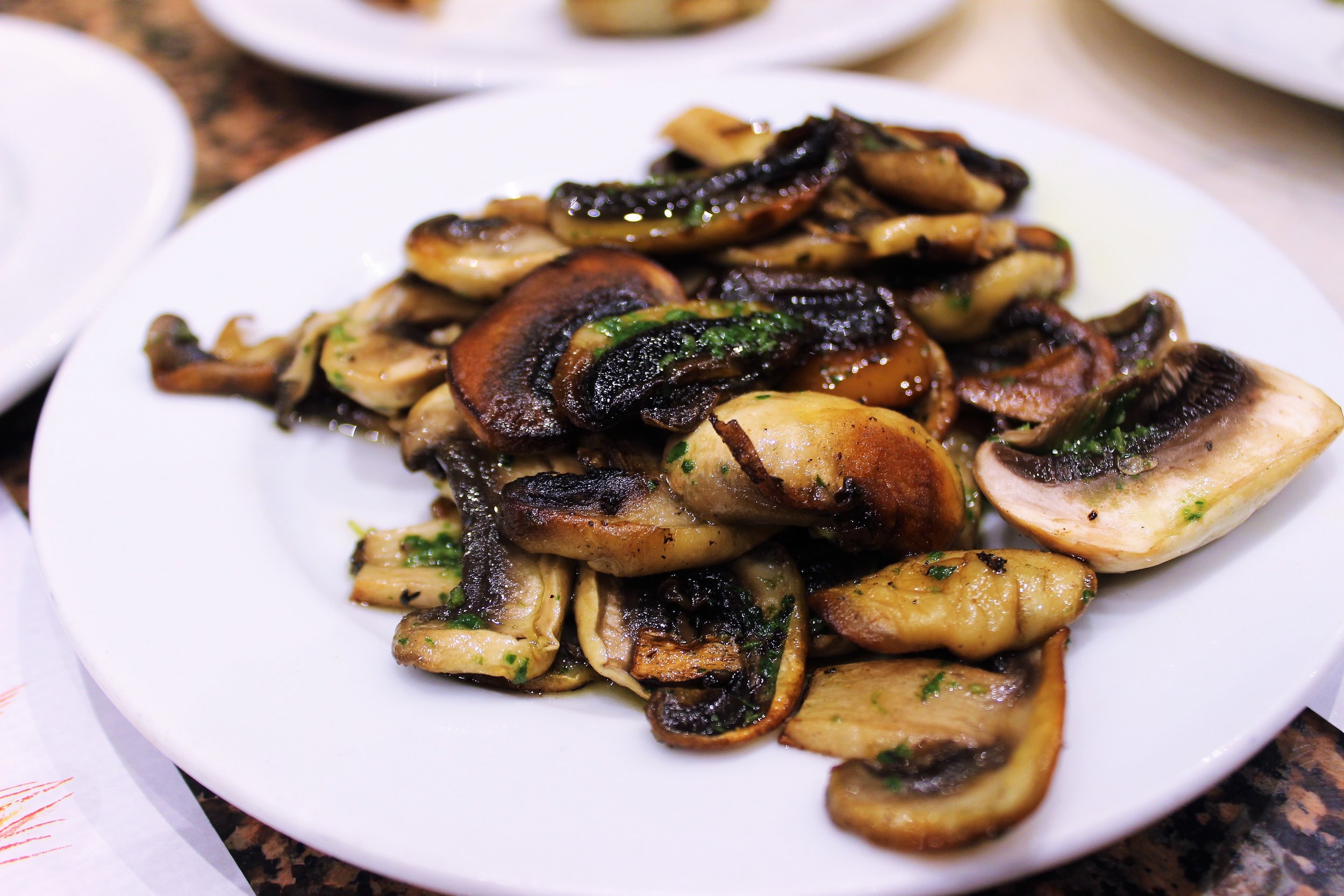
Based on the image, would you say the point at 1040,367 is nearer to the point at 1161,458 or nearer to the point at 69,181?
the point at 1161,458

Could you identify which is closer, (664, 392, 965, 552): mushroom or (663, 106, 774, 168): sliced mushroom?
(664, 392, 965, 552): mushroom

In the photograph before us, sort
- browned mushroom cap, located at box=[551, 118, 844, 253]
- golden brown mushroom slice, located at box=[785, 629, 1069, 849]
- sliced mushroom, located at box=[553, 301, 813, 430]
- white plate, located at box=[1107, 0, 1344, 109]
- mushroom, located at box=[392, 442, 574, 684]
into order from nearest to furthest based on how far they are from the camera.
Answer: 1. golden brown mushroom slice, located at box=[785, 629, 1069, 849]
2. mushroom, located at box=[392, 442, 574, 684]
3. sliced mushroom, located at box=[553, 301, 813, 430]
4. browned mushroom cap, located at box=[551, 118, 844, 253]
5. white plate, located at box=[1107, 0, 1344, 109]

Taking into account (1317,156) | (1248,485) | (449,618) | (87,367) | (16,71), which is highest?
(1317,156)

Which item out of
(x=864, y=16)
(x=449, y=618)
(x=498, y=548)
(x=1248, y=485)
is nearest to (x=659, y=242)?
(x=498, y=548)

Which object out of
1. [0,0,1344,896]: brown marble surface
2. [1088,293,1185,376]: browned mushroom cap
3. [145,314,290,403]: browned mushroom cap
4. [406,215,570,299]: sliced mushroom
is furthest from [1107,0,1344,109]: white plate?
[145,314,290,403]: browned mushroom cap

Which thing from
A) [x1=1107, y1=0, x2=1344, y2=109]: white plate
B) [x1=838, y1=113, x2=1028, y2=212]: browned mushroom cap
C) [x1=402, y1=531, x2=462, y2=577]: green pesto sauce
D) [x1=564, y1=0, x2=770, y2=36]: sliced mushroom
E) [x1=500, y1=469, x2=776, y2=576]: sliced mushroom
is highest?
[x1=1107, y1=0, x2=1344, y2=109]: white plate

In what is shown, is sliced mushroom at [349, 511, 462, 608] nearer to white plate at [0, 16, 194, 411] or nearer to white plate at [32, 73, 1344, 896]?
white plate at [32, 73, 1344, 896]

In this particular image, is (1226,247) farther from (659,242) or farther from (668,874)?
(668,874)
